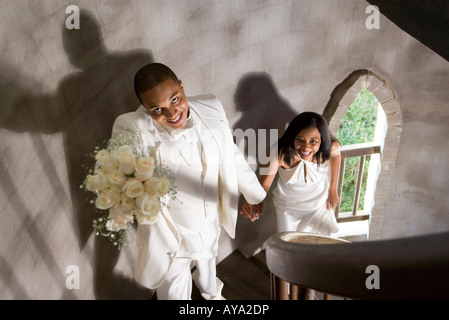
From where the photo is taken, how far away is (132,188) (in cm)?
223

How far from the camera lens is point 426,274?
739mm

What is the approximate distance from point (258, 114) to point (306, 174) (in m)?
0.72

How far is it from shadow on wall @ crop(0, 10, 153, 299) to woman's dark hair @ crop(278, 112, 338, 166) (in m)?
1.25

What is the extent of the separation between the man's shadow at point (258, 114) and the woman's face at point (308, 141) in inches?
24.1

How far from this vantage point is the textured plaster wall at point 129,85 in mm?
2162

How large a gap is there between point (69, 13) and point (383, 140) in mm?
3633

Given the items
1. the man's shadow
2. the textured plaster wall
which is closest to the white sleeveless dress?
the man's shadow

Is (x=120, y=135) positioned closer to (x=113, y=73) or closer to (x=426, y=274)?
(x=113, y=73)

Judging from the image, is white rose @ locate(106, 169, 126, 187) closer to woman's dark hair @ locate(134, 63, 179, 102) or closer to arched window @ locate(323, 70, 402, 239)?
woman's dark hair @ locate(134, 63, 179, 102)

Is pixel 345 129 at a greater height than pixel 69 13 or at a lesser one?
lesser

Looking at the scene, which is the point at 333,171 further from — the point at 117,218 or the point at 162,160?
the point at 117,218

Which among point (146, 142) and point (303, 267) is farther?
point (146, 142)

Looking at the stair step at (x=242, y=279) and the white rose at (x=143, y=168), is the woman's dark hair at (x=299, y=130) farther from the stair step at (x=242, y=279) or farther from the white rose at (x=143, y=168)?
the white rose at (x=143, y=168)
